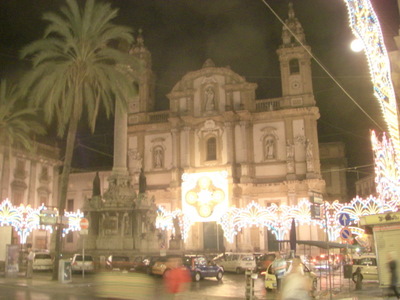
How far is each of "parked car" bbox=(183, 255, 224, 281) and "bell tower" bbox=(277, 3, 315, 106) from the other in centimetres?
2583

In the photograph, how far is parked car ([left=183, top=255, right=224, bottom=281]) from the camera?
80.2 feet

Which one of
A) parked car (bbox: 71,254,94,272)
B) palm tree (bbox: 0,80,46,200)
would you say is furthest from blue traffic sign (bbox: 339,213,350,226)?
palm tree (bbox: 0,80,46,200)

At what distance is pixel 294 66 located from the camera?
48.2 metres

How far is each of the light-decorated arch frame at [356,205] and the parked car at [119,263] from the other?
5.03m

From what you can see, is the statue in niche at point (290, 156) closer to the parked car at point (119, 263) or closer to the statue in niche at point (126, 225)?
the statue in niche at point (126, 225)

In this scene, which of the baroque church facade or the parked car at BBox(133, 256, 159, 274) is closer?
the parked car at BBox(133, 256, 159, 274)

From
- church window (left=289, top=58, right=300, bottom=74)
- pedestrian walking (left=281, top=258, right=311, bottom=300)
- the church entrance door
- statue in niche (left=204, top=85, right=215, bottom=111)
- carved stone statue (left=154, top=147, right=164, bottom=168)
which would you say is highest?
church window (left=289, top=58, right=300, bottom=74)

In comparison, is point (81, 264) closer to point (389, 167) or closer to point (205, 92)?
point (389, 167)

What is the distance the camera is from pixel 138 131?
171ft

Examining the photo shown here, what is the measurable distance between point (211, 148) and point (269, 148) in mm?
6213

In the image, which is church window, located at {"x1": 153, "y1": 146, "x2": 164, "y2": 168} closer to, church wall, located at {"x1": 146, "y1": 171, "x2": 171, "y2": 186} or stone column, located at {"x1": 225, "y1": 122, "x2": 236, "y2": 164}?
church wall, located at {"x1": 146, "y1": 171, "x2": 171, "y2": 186}

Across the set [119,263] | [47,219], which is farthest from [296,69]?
[47,219]

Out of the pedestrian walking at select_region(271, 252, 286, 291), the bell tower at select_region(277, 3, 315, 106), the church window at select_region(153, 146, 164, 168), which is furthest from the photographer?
the church window at select_region(153, 146, 164, 168)

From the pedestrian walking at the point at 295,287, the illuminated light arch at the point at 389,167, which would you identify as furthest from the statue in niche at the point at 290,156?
the pedestrian walking at the point at 295,287
